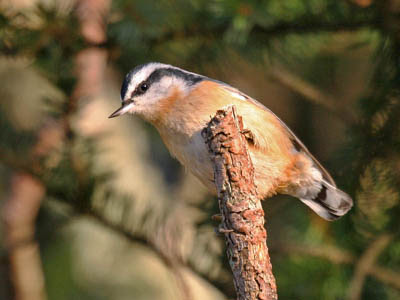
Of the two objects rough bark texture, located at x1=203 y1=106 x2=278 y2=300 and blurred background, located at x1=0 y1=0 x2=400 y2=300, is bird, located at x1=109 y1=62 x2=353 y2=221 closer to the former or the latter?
blurred background, located at x1=0 y1=0 x2=400 y2=300

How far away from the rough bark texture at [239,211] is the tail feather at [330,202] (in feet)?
2.59

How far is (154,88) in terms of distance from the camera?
2451 millimetres

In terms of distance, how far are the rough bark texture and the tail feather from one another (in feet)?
2.59

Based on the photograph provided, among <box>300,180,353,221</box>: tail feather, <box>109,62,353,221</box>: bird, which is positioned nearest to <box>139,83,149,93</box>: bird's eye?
<box>109,62,353,221</box>: bird

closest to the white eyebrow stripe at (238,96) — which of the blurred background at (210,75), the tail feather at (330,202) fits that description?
the blurred background at (210,75)

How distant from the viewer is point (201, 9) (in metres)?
2.25

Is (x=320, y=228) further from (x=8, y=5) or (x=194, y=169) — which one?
(x=8, y=5)

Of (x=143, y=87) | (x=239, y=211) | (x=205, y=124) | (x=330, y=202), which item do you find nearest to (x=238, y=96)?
(x=205, y=124)

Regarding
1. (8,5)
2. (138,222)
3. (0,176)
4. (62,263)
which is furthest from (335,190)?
(0,176)

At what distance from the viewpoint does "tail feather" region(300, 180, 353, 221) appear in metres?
2.33

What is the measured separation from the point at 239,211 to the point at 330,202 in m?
0.96

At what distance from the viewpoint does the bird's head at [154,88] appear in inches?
93.7

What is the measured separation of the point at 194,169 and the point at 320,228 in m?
0.52

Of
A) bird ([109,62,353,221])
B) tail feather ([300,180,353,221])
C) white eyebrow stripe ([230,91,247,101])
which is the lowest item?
tail feather ([300,180,353,221])
